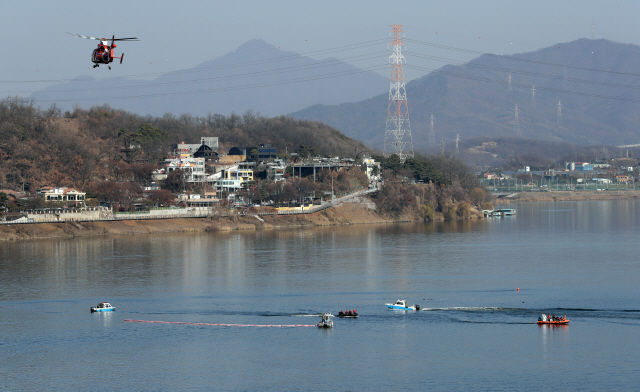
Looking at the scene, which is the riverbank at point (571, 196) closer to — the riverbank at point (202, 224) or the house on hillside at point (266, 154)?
the house on hillside at point (266, 154)

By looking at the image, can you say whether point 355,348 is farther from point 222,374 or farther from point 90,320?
point 90,320

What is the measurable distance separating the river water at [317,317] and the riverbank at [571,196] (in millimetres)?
110974

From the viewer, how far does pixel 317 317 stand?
133 ft

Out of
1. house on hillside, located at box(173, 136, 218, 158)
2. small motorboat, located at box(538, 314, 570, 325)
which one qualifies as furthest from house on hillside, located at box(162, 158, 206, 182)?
small motorboat, located at box(538, 314, 570, 325)

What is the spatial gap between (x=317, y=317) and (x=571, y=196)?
15655cm

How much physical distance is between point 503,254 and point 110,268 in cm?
3296

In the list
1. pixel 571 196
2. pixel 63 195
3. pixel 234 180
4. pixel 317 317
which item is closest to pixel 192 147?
pixel 234 180

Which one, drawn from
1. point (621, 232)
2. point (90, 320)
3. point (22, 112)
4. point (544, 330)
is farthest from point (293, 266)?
point (22, 112)

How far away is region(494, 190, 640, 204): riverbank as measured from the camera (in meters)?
178

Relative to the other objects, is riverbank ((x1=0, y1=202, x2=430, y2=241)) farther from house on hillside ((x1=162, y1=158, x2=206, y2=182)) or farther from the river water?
house on hillside ((x1=162, y1=158, x2=206, y2=182))

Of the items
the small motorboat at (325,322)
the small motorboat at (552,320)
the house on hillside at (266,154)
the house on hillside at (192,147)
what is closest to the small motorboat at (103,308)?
the small motorboat at (325,322)

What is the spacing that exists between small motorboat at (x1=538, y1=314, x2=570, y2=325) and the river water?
56 cm

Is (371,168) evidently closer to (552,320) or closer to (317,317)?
(317,317)

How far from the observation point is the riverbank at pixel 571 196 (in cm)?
17788
